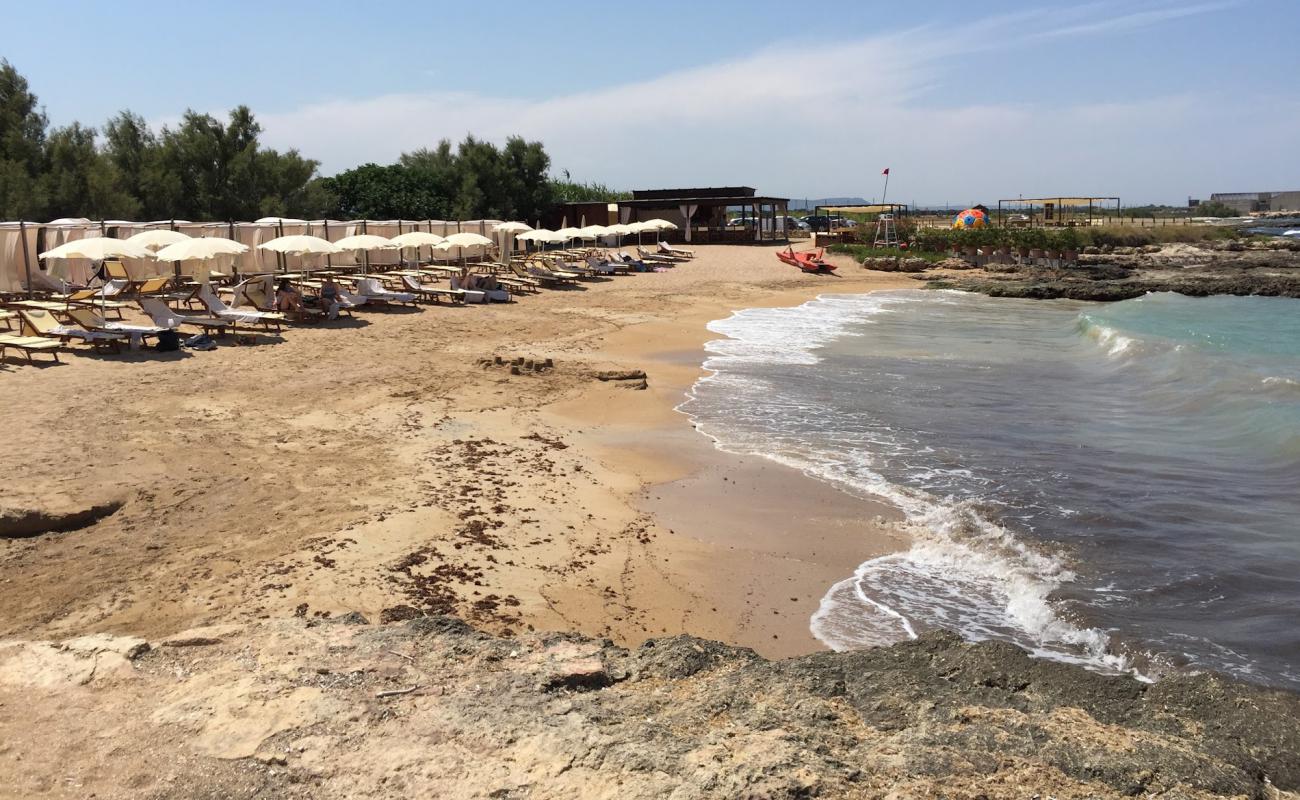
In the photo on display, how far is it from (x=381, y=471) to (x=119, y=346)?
8224 millimetres

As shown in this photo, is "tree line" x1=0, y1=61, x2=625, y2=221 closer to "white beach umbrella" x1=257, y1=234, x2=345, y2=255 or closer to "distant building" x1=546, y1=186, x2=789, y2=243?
"distant building" x1=546, y1=186, x2=789, y2=243

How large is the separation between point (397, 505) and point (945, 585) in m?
4.70

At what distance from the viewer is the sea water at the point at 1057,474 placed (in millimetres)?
6742

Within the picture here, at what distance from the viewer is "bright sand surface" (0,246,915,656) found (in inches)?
255

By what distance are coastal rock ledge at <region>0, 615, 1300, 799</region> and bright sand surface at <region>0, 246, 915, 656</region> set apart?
113 cm

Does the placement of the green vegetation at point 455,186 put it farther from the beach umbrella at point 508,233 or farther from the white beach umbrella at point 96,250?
the white beach umbrella at point 96,250

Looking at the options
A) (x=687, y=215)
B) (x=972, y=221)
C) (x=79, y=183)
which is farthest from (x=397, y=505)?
(x=972, y=221)

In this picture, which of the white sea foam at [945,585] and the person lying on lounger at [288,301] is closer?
the white sea foam at [945,585]

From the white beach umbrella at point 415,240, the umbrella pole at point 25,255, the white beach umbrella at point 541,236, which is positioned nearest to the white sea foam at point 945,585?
the white beach umbrella at point 415,240

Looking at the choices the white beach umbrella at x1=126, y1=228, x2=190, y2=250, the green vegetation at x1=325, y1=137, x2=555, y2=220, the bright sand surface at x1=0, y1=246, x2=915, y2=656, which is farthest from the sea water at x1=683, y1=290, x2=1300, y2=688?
the green vegetation at x1=325, y1=137, x2=555, y2=220

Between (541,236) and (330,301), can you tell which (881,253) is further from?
(330,301)

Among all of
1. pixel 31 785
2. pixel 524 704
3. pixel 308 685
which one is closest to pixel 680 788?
pixel 524 704

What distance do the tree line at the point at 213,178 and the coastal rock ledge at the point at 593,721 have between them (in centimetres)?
2946

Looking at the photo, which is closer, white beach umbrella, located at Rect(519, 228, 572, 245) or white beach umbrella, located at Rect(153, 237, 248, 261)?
white beach umbrella, located at Rect(153, 237, 248, 261)
